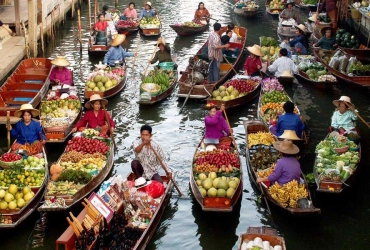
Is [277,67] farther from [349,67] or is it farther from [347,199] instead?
[347,199]

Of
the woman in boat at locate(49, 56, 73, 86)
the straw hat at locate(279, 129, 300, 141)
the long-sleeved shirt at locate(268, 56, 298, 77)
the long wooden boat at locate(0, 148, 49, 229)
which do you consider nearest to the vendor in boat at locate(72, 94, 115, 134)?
the long wooden boat at locate(0, 148, 49, 229)

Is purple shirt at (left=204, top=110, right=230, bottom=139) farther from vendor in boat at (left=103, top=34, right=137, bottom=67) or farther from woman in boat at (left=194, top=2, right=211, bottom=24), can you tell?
woman in boat at (left=194, top=2, right=211, bottom=24)

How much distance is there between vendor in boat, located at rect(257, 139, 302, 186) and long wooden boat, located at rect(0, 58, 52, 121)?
6395 millimetres

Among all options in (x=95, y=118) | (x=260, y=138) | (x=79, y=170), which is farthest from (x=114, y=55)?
(x=79, y=170)

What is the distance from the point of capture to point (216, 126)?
1209cm

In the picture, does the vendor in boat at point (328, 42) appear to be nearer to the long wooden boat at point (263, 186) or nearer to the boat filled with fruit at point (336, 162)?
the long wooden boat at point (263, 186)

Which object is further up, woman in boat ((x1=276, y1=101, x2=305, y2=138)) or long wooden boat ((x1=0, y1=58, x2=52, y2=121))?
woman in boat ((x1=276, y1=101, x2=305, y2=138))

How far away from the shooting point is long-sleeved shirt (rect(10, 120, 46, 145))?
11.9 m

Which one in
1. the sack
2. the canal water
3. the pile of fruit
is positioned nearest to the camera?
the pile of fruit

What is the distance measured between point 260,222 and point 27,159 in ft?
14.9

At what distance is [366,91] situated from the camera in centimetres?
1723

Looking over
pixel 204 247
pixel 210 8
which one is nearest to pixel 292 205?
pixel 204 247

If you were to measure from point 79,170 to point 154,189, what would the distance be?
150cm

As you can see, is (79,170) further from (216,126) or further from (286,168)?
(286,168)
